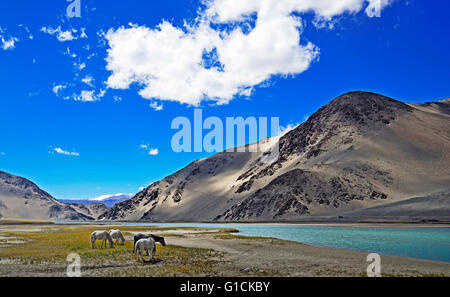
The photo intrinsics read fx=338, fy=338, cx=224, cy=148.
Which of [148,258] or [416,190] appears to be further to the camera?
[416,190]

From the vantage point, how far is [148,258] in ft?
83.3

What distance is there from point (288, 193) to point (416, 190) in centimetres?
5881

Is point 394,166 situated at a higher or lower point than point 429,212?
higher

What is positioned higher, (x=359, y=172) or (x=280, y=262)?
(x=359, y=172)

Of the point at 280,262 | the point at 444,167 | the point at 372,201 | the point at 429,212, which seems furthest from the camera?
the point at 444,167

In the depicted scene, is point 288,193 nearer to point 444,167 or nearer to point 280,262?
point 444,167

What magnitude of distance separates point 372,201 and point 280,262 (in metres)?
146
